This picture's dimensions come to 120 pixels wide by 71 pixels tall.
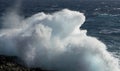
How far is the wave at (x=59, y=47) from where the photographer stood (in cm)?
4363

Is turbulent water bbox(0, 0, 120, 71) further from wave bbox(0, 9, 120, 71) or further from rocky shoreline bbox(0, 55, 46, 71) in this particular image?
rocky shoreline bbox(0, 55, 46, 71)

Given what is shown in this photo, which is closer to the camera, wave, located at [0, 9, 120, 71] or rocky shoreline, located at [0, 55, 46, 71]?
rocky shoreline, located at [0, 55, 46, 71]

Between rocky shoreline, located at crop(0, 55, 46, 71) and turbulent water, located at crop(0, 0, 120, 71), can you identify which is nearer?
rocky shoreline, located at crop(0, 55, 46, 71)

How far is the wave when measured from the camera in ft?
143

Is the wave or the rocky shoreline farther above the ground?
the wave

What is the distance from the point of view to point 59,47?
1829 inches

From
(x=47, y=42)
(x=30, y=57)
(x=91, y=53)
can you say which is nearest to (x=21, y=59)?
(x=30, y=57)

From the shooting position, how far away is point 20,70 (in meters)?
41.0

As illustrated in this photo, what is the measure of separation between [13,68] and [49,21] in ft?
33.4

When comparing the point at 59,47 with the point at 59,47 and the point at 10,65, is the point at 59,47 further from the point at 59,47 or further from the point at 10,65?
the point at 10,65

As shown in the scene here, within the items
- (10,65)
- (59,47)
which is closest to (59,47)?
(59,47)

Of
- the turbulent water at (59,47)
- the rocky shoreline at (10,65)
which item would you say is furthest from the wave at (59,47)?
the rocky shoreline at (10,65)

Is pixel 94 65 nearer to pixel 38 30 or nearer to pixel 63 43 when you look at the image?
pixel 63 43

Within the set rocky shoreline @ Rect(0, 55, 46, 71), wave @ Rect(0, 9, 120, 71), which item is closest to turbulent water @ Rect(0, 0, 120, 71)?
wave @ Rect(0, 9, 120, 71)
